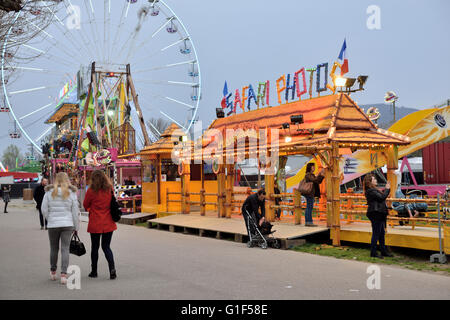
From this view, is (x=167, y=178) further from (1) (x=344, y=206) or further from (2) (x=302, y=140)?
(2) (x=302, y=140)

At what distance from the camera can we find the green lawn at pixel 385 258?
9.99 metres

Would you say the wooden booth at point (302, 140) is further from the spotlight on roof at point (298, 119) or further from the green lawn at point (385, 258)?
the green lawn at point (385, 258)

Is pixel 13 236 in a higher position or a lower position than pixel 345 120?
lower

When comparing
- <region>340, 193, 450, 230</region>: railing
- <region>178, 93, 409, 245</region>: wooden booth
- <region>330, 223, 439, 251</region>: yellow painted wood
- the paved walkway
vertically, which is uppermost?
<region>178, 93, 409, 245</region>: wooden booth

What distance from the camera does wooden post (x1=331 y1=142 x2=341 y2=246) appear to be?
1260cm

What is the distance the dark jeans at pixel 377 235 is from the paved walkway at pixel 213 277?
Answer: 91 centimetres

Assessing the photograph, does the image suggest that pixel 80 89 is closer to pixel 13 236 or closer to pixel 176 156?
pixel 176 156

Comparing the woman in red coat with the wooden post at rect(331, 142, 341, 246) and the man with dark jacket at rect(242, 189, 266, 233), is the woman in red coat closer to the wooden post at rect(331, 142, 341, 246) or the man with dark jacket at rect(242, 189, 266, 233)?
the man with dark jacket at rect(242, 189, 266, 233)

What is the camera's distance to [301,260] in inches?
416

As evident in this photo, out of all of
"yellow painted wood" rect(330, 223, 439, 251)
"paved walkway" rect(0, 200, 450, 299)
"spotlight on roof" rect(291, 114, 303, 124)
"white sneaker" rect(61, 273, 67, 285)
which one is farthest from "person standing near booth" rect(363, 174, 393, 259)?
"white sneaker" rect(61, 273, 67, 285)

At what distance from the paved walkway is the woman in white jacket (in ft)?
1.52

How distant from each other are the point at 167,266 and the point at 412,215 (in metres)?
6.72

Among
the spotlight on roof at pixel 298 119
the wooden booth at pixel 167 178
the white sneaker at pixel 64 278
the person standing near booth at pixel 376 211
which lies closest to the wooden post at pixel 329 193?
the person standing near booth at pixel 376 211
